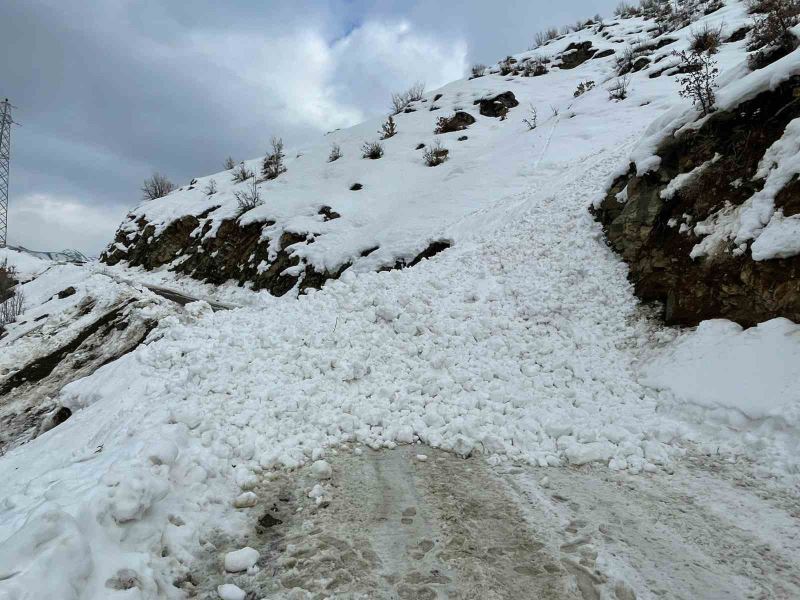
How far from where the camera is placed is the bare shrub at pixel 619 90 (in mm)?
20337

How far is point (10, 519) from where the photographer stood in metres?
3.17

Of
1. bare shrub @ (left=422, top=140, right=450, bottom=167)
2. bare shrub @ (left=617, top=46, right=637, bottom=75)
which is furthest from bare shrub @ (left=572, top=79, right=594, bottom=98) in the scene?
bare shrub @ (left=422, top=140, right=450, bottom=167)

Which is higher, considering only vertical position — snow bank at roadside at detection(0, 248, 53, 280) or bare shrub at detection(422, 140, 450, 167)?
bare shrub at detection(422, 140, 450, 167)

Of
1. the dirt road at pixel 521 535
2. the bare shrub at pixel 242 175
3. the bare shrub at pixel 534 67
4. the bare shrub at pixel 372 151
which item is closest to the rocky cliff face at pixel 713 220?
the dirt road at pixel 521 535

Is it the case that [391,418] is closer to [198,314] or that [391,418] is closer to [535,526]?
[535,526]

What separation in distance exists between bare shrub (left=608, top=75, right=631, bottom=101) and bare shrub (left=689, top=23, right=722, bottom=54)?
10.6 ft

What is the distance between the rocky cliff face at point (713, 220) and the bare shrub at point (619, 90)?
1503 centimetres

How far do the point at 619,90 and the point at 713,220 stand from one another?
711 inches

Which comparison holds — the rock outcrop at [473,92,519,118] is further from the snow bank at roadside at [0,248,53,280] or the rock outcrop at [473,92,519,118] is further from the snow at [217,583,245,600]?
the snow bank at roadside at [0,248,53,280]

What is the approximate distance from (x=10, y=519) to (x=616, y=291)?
26.9 feet

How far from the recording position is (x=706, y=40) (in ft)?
67.6

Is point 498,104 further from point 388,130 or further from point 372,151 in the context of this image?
point 372,151

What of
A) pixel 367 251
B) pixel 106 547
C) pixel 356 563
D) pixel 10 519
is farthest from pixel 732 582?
pixel 367 251

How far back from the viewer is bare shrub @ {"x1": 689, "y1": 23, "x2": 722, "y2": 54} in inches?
790
